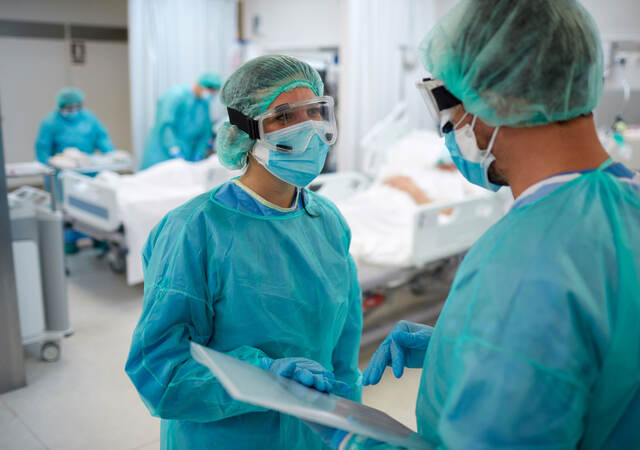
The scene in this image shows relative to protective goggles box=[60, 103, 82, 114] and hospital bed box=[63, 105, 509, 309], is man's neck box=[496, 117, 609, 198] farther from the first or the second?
protective goggles box=[60, 103, 82, 114]

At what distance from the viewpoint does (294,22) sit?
6672mm

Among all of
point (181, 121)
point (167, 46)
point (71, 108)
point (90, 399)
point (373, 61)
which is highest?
point (167, 46)

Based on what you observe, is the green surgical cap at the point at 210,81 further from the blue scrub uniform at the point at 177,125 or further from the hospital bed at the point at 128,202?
the hospital bed at the point at 128,202

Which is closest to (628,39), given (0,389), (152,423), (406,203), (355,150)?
(406,203)

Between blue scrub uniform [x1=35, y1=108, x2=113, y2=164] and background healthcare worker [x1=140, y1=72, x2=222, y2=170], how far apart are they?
0.58 metres

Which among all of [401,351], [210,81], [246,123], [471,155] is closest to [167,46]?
[210,81]

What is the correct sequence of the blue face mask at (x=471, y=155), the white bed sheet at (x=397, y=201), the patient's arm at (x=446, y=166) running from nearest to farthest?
the blue face mask at (x=471, y=155)
the white bed sheet at (x=397, y=201)
the patient's arm at (x=446, y=166)

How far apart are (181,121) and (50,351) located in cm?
291

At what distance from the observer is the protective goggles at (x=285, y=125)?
146cm

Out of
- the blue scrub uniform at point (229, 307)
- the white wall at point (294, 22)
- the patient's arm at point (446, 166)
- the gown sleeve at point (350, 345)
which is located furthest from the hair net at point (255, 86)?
the white wall at point (294, 22)

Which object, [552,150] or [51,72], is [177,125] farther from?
[552,150]

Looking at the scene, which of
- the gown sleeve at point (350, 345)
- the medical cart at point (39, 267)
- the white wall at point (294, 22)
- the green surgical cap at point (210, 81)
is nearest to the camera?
the gown sleeve at point (350, 345)

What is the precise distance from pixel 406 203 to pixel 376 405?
161 cm

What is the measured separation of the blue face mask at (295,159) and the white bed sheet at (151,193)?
8.39 ft
